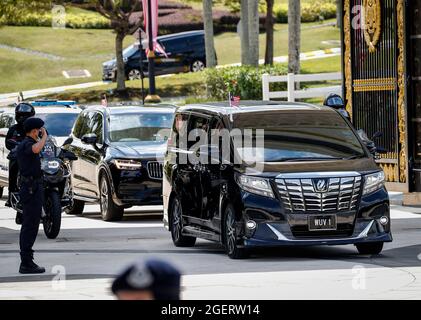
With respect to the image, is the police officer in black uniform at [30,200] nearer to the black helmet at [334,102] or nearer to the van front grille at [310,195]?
the van front grille at [310,195]

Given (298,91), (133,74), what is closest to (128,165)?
(298,91)

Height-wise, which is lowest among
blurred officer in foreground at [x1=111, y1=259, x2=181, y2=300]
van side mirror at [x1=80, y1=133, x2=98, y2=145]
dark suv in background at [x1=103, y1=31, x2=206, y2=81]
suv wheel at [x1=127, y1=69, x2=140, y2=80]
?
suv wheel at [x1=127, y1=69, x2=140, y2=80]

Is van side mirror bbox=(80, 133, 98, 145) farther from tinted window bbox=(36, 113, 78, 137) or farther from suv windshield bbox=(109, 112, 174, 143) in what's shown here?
tinted window bbox=(36, 113, 78, 137)

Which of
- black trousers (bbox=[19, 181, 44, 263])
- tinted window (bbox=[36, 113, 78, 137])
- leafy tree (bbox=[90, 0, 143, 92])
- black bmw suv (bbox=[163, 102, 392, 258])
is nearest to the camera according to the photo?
black trousers (bbox=[19, 181, 44, 263])

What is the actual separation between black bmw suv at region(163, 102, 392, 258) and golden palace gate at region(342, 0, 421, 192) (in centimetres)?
655

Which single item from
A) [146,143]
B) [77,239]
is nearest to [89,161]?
[146,143]

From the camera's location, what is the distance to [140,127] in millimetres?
22453

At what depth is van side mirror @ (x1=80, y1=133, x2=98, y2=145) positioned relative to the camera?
71.8 feet

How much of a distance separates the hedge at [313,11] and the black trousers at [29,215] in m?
72.7

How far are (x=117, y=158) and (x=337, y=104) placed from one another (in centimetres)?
384

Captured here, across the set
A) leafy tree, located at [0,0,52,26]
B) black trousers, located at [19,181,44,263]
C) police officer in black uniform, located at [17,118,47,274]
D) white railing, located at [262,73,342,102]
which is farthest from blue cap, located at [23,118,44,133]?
leafy tree, located at [0,0,52,26]

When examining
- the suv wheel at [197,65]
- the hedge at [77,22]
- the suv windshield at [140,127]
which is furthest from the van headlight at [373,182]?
the hedge at [77,22]
